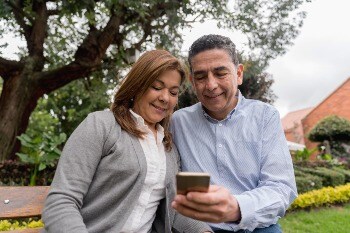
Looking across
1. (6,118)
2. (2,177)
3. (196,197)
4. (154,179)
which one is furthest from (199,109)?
(6,118)

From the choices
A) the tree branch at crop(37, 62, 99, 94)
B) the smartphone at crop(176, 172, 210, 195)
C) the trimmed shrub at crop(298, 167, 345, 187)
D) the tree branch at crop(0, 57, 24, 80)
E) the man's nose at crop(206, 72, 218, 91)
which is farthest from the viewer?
the trimmed shrub at crop(298, 167, 345, 187)

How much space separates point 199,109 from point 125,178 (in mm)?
955

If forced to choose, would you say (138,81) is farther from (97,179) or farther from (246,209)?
(246,209)

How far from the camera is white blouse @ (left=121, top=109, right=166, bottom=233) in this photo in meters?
2.00

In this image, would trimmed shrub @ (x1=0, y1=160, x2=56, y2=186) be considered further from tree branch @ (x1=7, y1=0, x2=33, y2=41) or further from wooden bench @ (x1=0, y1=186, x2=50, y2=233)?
wooden bench @ (x1=0, y1=186, x2=50, y2=233)

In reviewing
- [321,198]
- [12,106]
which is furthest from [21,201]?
[12,106]

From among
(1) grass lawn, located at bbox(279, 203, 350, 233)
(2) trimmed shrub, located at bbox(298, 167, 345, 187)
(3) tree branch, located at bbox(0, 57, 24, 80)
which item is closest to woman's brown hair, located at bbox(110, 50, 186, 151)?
(1) grass lawn, located at bbox(279, 203, 350, 233)

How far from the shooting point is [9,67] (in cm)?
941

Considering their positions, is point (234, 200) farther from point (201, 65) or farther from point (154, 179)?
point (201, 65)

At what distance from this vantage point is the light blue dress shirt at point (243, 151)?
87.1 inches

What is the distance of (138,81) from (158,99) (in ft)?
0.48

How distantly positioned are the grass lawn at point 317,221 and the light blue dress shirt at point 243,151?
14.9 ft

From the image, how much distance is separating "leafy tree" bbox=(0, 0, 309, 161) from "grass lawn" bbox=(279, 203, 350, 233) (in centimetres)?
434

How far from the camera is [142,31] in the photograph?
10.7m
